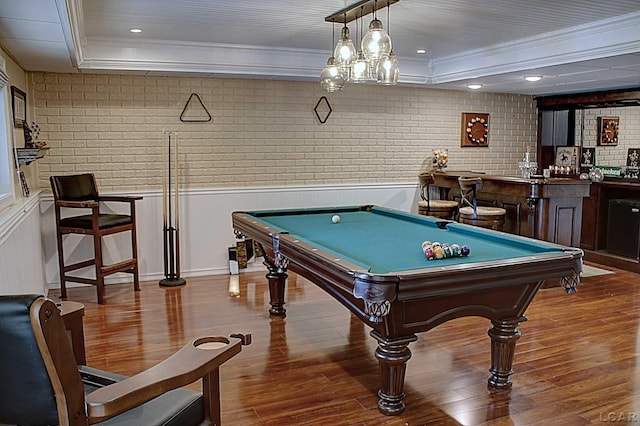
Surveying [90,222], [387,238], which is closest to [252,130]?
[90,222]

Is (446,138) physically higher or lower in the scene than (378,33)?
lower

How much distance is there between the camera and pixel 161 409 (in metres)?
1.74

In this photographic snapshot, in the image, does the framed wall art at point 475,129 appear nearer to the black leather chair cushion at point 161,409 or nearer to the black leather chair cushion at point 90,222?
the black leather chair cushion at point 90,222

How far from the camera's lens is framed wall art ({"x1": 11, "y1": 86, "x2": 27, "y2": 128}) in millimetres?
4133

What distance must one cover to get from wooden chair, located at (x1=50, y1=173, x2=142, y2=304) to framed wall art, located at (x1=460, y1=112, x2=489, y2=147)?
14.2 feet

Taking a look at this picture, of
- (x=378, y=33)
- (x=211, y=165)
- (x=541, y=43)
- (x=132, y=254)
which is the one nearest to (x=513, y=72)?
(x=541, y=43)

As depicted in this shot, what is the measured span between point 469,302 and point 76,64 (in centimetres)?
382

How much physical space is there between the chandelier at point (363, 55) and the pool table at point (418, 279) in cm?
115

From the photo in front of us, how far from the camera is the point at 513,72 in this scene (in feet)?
17.5

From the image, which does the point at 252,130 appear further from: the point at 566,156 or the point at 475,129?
the point at 566,156

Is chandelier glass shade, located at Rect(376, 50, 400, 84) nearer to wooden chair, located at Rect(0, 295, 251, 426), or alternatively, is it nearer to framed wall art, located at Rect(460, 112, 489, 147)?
wooden chair, located at Rect(0, 295, 251, 426)

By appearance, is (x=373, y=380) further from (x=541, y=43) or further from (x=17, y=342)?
(x=541, y=43)

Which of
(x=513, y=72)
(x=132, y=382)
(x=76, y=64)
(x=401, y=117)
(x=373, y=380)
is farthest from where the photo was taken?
(x=401, y=117)

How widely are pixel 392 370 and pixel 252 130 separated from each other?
152 inches
